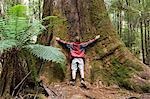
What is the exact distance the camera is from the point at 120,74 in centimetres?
698

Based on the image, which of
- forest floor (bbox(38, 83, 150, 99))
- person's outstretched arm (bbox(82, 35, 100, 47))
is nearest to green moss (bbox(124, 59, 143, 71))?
forest floor (bbox(38, 83, 150, 99))

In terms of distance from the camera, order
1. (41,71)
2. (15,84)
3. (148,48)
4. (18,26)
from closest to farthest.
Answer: (18,26) → (15,84) → (41,71) → (148,48)

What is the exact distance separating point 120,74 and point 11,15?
2.84 m

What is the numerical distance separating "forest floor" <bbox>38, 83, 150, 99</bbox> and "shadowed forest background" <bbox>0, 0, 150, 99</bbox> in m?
0.10

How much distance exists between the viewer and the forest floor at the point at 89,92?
6141 mm

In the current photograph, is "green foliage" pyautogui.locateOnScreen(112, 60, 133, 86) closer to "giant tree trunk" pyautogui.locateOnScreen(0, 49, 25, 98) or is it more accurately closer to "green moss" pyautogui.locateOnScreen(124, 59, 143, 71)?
"green moss" pyautogui.locateOnScreen(124, 59, 143, 71)

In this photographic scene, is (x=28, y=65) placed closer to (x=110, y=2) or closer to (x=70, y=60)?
(x=70, y=60)

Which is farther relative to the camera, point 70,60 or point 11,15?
point 70,60

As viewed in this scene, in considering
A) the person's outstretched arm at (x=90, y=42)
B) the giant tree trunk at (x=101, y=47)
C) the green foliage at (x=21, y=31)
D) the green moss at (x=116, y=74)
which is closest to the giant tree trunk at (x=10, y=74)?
the green foliage at (x=21, y=31)

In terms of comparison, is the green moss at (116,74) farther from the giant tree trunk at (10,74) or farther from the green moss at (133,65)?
the giant tree trunk at (10,74)

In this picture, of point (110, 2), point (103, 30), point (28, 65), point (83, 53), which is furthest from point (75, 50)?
point (110, 2)

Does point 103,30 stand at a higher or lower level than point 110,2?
lower

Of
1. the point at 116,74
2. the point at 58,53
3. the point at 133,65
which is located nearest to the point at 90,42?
the point at 116,74

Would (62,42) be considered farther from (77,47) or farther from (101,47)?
(101,47)
